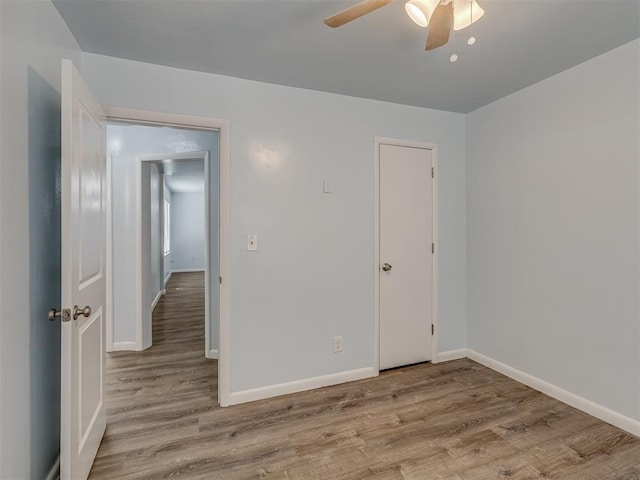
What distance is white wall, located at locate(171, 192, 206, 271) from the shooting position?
9.67 meters

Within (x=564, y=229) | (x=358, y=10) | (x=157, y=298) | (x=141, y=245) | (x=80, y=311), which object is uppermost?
(x=358, y=10)

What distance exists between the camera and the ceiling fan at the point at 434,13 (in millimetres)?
1234

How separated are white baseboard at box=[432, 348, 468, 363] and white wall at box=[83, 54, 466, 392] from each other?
784 mm

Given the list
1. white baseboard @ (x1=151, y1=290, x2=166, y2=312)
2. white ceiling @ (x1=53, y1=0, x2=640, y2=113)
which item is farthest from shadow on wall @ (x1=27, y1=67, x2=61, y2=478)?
white baseboard @ (x1=151, y1=290, x2=166, y2=312)

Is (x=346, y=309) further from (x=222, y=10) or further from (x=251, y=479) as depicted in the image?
(x=222, y=10)

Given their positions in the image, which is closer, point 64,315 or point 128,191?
point 64,315

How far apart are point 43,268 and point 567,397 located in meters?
3.39

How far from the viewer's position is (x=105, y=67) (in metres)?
2.07

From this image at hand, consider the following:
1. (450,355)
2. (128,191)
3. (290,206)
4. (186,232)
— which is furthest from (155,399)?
(186,232)

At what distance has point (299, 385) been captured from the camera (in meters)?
2.55

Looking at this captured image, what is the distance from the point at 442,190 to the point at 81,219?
285 cm

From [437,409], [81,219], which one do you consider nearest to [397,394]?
[437,409]

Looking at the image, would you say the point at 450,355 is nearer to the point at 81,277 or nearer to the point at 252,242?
the point at 252,242

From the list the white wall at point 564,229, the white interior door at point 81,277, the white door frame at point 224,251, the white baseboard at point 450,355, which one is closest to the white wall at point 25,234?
the white interior door at point 81,277
